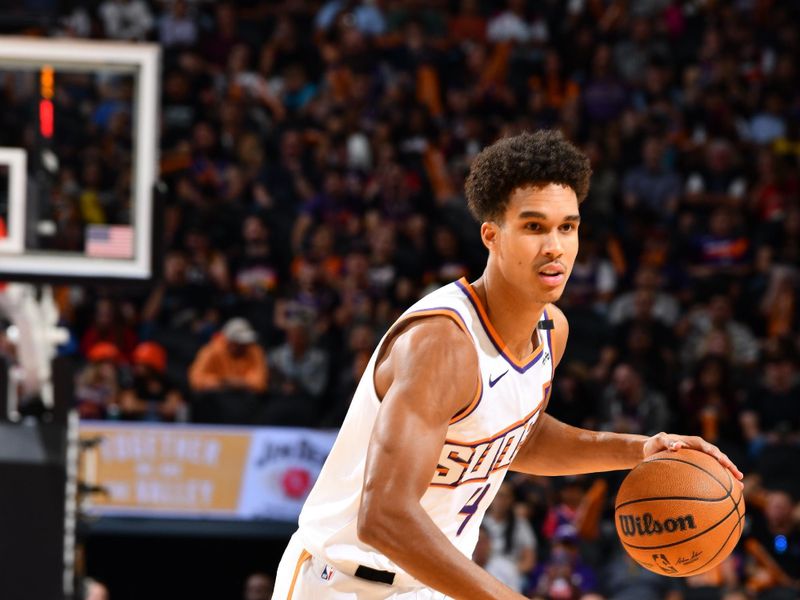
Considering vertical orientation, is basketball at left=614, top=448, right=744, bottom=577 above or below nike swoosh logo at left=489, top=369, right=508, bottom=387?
below

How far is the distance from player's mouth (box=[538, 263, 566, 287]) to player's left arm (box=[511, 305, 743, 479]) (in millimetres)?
593

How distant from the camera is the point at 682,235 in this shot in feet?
39.6

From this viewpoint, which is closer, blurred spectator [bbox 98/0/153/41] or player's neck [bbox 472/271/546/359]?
player's neck [bbox 472/271/546/359]

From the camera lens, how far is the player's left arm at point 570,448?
12.6ft

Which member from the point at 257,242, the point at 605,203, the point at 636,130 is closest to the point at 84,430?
the point at 257,242

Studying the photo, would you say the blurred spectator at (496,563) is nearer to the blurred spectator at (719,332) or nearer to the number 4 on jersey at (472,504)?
the blurred spectator at (719,332)

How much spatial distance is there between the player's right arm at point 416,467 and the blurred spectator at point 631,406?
713 cm

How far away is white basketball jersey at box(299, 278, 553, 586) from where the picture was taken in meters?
3.29

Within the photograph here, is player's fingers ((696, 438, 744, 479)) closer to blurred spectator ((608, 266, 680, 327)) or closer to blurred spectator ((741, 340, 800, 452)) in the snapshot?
blurred spectator ((741, 340, 800, 452))

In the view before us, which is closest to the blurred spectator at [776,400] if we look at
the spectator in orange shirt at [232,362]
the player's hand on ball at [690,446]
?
the spectator in orange shirt at [232,362]

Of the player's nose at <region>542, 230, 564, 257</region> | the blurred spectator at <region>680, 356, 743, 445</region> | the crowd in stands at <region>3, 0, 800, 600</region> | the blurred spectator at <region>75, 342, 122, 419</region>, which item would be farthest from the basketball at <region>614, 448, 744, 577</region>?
the blurred spectator at <region>75, 342, 122, 419</region>

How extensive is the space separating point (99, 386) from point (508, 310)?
7.02 meters

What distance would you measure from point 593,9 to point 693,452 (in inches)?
450

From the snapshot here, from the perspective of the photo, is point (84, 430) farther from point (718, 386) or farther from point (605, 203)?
point (605, 203)
